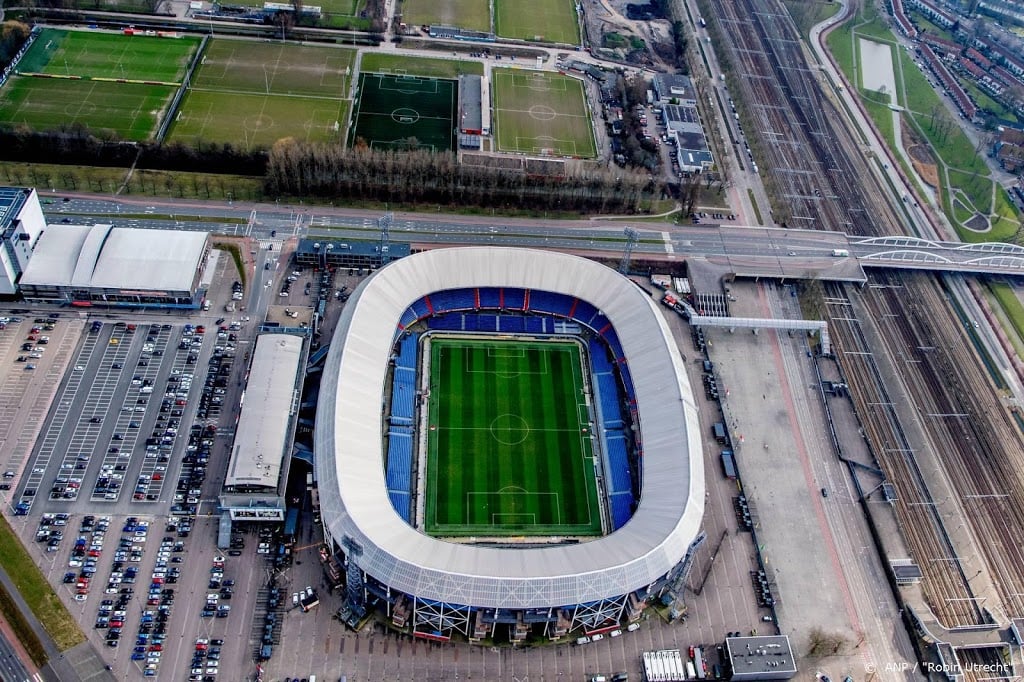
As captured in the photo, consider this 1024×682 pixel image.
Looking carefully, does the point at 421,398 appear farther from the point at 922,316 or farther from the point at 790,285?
the point at 922,316

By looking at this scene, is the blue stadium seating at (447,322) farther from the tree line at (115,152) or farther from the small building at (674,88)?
the small building at (674,88)

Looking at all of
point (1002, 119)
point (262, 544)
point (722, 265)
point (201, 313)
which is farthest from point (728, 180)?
point (262, 544)

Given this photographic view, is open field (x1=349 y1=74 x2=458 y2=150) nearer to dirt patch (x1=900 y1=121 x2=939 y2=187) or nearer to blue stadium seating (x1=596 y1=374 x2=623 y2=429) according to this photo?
blue stadium seating (x1=596 y1=374 x2=623 y2=429)

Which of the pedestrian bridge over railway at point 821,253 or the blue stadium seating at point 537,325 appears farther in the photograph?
the pedestrian bridge over railway at point 821,253

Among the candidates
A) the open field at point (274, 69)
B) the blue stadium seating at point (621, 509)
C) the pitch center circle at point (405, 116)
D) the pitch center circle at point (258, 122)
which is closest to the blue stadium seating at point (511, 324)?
the blue stadium seating at point (621, 509)

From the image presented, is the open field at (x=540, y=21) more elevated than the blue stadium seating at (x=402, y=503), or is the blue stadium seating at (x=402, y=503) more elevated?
the open field at (x=540, y=21)
